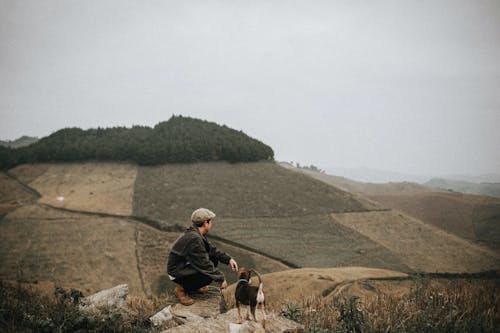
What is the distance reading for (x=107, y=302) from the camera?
7.66 meters

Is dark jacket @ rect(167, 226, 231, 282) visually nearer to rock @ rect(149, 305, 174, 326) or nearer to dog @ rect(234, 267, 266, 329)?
rock @ rect(149, 305, 174, 326)

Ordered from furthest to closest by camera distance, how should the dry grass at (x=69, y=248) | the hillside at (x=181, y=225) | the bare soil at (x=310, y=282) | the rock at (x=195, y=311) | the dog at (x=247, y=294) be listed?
the hillside at (x=181, y=225), the dry grass at (x=69, y=248), the bare soil at (x=310, y=282), the rock at (x=195, y=311), the dog at (x=247, y=294)

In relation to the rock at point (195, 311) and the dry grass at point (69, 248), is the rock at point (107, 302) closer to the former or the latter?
the rock at point (195, 311)

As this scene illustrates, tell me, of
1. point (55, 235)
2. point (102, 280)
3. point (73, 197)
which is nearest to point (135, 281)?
point (102, 280)

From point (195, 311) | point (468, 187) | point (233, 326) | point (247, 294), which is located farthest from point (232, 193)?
point (468, 187)

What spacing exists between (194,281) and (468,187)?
12468 cm

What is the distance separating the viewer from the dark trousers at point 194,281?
6066mm

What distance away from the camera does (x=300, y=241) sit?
84.0 feet

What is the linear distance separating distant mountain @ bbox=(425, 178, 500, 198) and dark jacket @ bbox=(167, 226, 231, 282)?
93.4 meters

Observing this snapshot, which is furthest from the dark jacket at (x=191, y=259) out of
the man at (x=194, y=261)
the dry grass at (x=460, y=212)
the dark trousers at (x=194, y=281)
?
the dry grass at (x=460, y=212)

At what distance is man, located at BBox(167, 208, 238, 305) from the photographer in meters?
5.89

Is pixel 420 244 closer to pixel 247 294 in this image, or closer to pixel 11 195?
pixel 247 294

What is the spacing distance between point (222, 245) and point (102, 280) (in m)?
8.00

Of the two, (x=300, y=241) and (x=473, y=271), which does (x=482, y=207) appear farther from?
(x=300, y=241)
